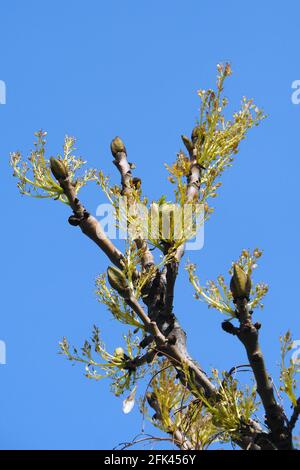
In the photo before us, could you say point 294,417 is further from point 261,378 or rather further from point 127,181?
point 127,181

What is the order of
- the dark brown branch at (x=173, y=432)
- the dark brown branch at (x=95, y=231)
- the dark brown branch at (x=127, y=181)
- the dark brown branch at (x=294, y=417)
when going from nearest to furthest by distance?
the dark brown branch at (x=294, y=417) → the dark brown branch at (x=173, y=432) → the dark brown branch at (x=95, y=231) → the dark brown branch at (x=127, y=181)

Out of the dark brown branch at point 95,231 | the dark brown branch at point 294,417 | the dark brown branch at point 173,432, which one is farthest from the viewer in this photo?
the dark brown branch at point 95,231

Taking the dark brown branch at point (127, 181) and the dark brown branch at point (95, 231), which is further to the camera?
the dark brown branch at point (127, 181)

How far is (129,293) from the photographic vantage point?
337 inches

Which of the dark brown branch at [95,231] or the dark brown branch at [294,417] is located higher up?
the dark brown branch at [95,231]

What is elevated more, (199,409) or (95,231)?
(95,231)

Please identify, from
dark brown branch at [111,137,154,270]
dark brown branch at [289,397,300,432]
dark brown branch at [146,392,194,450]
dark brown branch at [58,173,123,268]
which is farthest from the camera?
dark brown branch at [111,137,154,270]

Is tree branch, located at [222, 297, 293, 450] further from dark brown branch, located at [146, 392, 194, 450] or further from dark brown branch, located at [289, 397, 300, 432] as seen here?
dark brown branch, located at [146, 392, 194, 450]

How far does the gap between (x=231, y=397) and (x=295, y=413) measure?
623mm

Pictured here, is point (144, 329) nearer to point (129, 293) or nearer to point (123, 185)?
point (129, 293)


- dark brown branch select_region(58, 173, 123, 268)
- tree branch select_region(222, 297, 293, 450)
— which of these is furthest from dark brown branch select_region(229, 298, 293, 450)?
dark brown branch select_region(58, 173, 123, 268)

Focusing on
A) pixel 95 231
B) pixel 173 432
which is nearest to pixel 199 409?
pixel 173 432

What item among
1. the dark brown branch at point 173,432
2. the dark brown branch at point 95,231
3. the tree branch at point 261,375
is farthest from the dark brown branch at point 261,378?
the dark brown branch at point 95,231

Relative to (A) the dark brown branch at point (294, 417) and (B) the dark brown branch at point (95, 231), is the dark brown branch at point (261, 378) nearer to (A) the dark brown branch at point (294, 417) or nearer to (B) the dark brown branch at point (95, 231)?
(A) the dark brown branch at point (294, 417)
